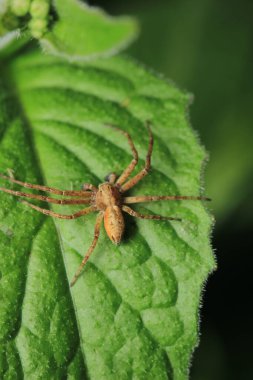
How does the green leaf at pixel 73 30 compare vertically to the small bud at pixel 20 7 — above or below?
above

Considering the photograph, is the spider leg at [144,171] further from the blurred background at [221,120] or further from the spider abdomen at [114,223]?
the blurred background at [221,120]

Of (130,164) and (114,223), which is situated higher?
(130,164)

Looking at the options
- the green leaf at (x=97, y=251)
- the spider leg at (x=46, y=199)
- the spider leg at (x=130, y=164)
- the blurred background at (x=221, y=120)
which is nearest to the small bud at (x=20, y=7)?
the green leaf at (x=97, y=251)

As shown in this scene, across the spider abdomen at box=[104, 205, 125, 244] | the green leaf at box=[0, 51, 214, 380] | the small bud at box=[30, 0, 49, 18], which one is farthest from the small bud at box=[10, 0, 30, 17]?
the spider abdomen at box=[104, 205, 125, 244]

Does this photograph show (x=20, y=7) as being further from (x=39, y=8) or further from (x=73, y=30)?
(x=73, y=30)

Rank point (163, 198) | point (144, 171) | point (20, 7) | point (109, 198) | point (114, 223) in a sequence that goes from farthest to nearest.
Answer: point (109, 198)
point (144, 171)
point (163, 198)
point (114, 223)
point (20, 7)

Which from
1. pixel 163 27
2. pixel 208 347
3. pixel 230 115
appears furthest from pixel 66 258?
pixel 163 27

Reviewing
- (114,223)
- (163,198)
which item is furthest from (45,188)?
(163,198)
